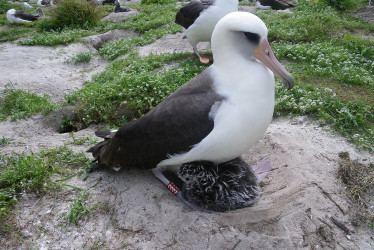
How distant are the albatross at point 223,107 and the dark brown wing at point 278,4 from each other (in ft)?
25.3

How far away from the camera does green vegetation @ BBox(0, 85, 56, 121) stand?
4659 millimetres

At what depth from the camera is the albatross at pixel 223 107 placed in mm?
2520

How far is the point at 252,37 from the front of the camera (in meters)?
2.61

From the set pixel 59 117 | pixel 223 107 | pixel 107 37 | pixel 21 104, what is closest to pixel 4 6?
pixel 107 37

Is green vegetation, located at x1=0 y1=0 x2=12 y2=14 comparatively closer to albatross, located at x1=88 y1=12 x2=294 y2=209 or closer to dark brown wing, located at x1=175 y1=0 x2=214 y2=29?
dark brown wing, located at x1=175 y1=0 x2=214 y2=29

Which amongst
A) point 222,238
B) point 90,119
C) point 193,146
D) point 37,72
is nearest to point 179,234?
point 222,238

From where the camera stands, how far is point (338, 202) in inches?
114

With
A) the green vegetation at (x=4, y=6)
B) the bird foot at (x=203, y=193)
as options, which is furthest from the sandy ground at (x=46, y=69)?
the green vegetation at (x=4, y=6)

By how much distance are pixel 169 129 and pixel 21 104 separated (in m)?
3.13

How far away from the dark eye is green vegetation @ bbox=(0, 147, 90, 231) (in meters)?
2.12

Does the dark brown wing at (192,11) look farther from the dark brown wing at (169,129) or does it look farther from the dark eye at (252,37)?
the dark eye at (252,37)

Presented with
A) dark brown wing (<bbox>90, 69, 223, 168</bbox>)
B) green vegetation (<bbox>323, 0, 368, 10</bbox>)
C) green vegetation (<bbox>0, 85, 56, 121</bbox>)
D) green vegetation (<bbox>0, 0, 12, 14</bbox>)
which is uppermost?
dark brown wing (<bbox>90, 69, 223, 168</bbox>)

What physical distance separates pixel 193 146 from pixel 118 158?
83 centimetres

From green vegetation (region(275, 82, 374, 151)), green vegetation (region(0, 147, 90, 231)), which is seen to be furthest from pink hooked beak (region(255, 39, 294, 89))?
green vegetation (region(0, 147, 90, 231))
